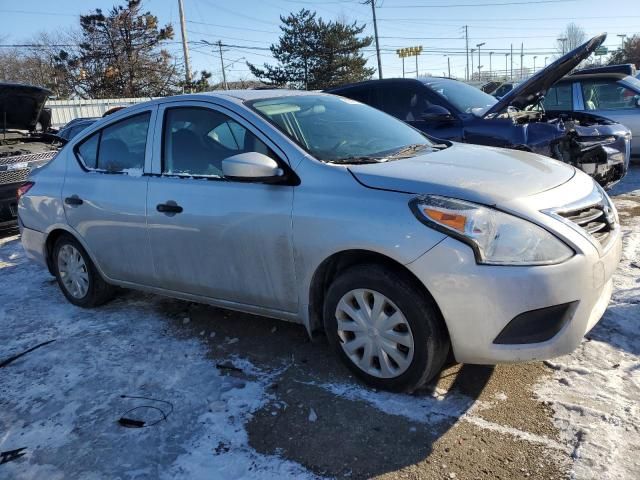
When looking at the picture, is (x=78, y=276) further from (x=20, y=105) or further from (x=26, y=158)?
(x=20, y=105)

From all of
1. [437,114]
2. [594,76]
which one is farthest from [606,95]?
[437,114]

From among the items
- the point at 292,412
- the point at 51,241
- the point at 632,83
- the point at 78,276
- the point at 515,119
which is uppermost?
the point at 632,83

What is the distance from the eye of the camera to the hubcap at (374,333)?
2.82 meters

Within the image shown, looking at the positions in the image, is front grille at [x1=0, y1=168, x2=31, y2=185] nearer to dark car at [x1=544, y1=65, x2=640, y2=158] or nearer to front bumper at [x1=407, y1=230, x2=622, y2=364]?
front bumper at [x1=407, y1=230, x2=622, y2=364]

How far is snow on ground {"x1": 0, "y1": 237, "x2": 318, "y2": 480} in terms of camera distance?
2.58 m

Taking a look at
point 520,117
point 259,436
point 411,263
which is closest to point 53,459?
point 259,436

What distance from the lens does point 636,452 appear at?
7.82ft

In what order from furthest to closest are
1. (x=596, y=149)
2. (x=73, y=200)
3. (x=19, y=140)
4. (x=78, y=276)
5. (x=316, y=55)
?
(x=316, y=55) → (x=19, y=140) → (x=596, y=149) → (x=78, y=276) → (x=73, y=200)

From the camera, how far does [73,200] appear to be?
435 centimetres

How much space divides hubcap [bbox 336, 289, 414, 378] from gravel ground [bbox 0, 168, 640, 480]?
0.60 ft

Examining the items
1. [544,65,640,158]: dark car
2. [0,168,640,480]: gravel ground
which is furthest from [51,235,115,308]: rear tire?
[544,65,640,158]: dark car

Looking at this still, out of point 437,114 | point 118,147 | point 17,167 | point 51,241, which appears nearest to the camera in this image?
point 118,147

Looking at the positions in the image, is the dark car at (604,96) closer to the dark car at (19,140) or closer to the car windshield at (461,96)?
the car windshield at (461,96)

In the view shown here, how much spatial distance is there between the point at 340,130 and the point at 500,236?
4.80 feet
